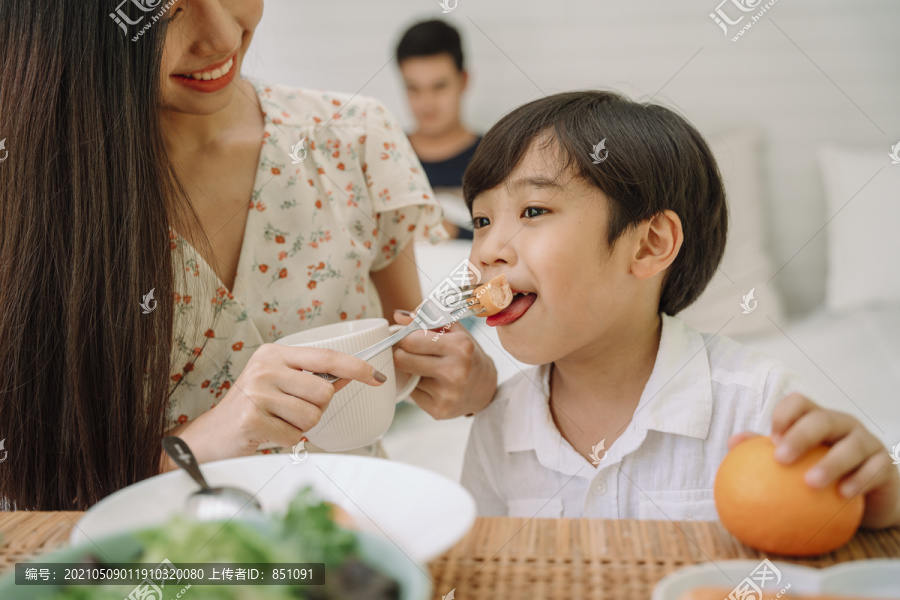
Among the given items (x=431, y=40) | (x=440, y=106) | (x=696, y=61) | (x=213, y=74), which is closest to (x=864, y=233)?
(x=696, y=61)

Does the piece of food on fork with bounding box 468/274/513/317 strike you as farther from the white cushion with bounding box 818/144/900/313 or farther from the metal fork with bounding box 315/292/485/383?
the white cushion with bounding box 818/144/900/313

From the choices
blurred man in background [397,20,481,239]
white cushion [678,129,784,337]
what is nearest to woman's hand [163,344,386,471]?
blurred man in background [397,20,481,239]

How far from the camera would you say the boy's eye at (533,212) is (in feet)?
3.53

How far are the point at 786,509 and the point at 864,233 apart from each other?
219 centimetres

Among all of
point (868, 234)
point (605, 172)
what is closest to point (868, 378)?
point (868, 234)

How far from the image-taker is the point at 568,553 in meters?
0.61

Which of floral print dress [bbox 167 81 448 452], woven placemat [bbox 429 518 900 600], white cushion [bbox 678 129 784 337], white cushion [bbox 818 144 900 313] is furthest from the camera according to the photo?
white cushion [bbox 678 129 784 337]

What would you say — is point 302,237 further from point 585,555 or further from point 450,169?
point 450,169

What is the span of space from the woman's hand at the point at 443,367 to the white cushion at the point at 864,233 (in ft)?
6.06

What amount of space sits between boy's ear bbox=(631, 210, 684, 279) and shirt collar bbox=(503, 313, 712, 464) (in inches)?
4.5

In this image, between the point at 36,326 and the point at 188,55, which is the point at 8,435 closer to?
the point at 36,326

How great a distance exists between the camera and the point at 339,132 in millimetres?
1375

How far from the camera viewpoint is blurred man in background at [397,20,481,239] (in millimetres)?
2660

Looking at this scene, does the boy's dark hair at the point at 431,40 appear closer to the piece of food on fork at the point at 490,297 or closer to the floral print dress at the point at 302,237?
the floral print dress at the point at 302,237
